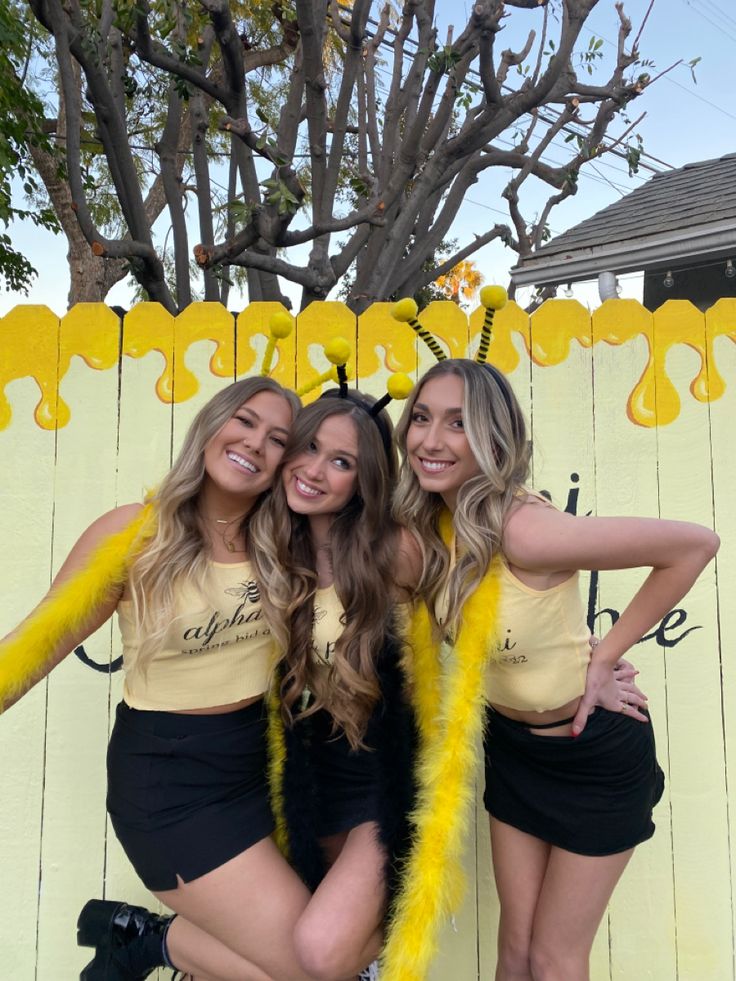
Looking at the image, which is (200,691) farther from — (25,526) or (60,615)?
(25,526)

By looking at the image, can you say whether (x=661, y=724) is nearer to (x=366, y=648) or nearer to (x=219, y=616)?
(x=366, y=648)

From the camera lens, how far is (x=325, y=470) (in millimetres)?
1919

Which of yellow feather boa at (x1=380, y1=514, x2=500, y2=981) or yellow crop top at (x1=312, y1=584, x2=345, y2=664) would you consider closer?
yellow feather boa at (x1=380, y1=514, x2=500, y2=981)

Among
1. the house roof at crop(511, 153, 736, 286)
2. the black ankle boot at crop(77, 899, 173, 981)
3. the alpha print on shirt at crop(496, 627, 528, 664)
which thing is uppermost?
the house roof at crop(511, 153, 736, 286)

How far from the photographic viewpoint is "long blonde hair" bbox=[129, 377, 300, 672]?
71.4 inches

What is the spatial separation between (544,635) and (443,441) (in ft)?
1.82

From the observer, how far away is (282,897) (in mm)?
1855

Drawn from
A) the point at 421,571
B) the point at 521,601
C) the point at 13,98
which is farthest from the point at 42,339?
the point at 13,98

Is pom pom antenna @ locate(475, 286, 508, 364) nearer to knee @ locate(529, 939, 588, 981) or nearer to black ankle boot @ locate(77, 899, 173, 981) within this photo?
knee @ locate(529, 939, 588, 981)

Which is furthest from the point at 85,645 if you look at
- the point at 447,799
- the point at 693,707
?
the point at 693,707

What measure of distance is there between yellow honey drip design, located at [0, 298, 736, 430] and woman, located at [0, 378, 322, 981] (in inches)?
22.0

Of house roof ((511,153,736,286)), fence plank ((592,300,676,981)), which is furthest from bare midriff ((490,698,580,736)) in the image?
house roof ((511,153,736,286))

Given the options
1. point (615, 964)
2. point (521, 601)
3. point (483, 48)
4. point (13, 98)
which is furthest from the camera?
point (13, 98)

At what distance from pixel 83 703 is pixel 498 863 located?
1.45 metres
